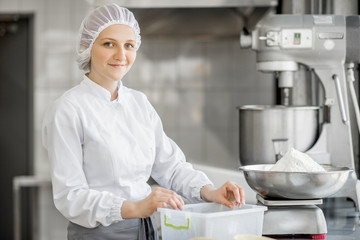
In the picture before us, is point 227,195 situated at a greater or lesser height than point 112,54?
lesser

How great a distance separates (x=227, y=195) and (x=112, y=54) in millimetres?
485

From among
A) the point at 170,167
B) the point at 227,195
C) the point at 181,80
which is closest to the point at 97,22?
the point at 170,167

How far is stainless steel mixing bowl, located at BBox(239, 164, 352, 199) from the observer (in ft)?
4.52

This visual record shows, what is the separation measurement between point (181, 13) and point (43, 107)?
1342mm

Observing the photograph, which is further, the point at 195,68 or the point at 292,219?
the point at 195,68

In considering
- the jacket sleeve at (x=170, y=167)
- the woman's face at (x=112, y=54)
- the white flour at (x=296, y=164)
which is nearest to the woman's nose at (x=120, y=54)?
the woman's face at (x=112, y=54)

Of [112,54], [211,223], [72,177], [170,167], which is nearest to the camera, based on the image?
[211,223]

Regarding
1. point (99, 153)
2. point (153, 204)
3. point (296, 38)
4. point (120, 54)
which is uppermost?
point (296, 38)

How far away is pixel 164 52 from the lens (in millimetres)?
3734

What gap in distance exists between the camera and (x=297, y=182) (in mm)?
1393

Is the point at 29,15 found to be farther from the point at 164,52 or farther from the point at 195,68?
the point at 195,68

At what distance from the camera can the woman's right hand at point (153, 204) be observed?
124cm

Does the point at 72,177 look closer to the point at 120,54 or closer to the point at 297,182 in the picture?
the point at 120,54

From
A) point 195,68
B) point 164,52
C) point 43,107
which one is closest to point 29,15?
point 43,107
